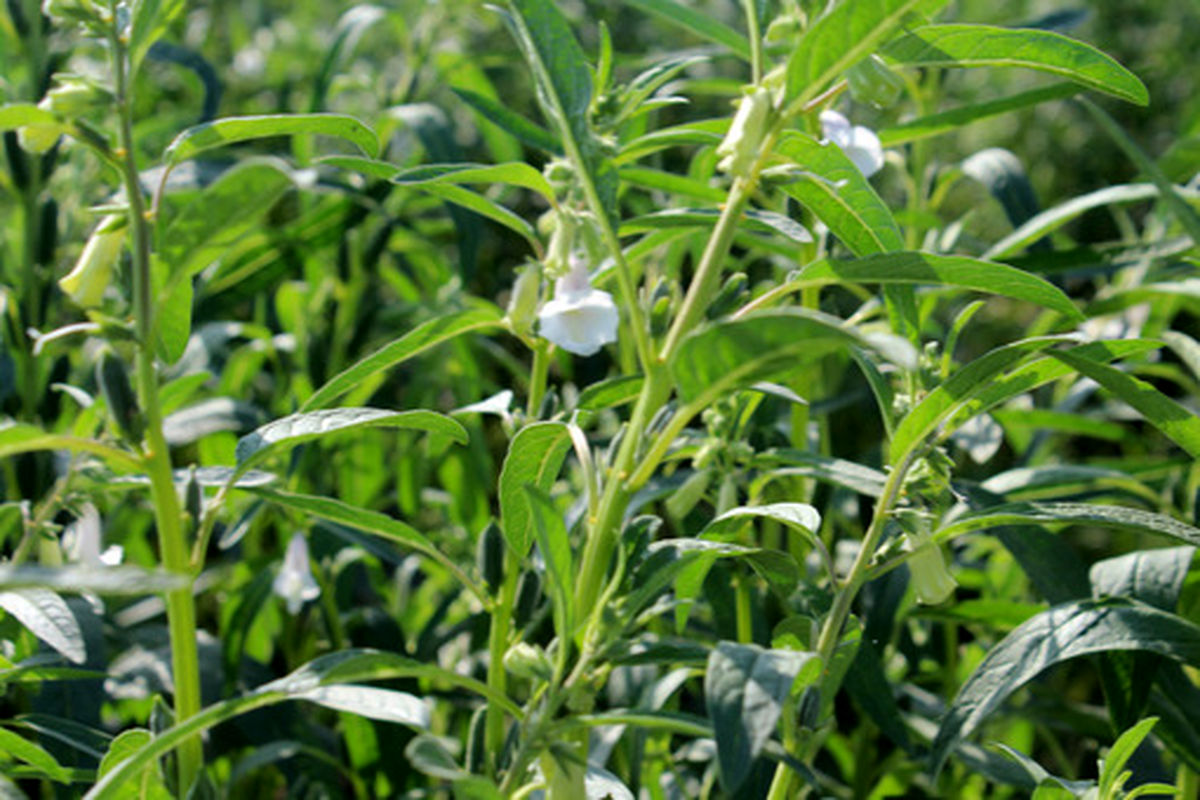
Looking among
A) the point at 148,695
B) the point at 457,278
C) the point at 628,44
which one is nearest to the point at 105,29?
the point at 148,695

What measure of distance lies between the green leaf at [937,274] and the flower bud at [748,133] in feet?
0.28

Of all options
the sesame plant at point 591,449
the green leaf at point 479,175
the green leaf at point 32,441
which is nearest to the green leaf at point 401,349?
the sesame plant at point 591,449

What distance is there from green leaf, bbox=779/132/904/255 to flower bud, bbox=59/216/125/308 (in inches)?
18.7

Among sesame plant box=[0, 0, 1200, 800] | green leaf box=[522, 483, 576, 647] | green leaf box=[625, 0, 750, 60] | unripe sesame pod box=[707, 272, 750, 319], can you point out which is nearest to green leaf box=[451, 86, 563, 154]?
sesame plant box=[0, 0, 1200, 800]

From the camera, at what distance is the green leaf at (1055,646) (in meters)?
0.94

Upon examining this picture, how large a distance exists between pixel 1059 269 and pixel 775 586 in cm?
74

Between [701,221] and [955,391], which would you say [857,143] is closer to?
[701,221]

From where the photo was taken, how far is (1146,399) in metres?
0.88

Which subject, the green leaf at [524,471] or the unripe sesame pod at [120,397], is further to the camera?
the green leaf at [524,471]

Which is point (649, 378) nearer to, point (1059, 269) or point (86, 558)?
point (86, 558)

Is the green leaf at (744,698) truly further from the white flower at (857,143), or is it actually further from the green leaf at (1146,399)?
the white flower at (857,143)

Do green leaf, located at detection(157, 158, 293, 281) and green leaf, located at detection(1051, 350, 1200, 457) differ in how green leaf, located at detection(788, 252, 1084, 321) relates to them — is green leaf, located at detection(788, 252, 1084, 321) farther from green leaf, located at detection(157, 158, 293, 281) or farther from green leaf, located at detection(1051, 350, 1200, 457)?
green leaf, located at detection(157, 158, 293, 281)

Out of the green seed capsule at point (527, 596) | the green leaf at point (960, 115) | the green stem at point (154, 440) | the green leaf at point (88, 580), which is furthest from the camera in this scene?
the green leaf at point (960, 115)

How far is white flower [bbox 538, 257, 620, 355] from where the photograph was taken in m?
0.95
